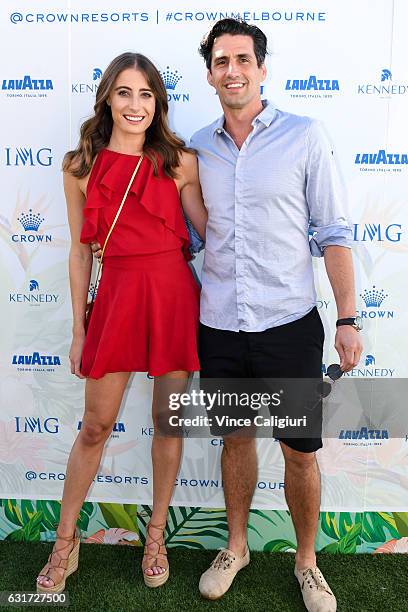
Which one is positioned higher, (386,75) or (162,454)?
(386,75)

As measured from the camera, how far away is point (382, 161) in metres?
2.65

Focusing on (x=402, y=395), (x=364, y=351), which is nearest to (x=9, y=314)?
(x=364, y=351)

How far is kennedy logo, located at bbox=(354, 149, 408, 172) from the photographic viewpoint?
2.64 m

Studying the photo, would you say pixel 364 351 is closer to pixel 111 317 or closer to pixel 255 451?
pixel 255 451

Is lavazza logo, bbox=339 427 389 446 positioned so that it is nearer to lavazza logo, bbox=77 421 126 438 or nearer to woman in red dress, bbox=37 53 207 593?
woman in red dress, bbox=37 53 207 593

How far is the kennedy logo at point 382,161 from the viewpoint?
2.64 meters

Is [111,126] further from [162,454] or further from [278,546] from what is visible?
[278,546]

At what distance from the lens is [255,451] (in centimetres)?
270

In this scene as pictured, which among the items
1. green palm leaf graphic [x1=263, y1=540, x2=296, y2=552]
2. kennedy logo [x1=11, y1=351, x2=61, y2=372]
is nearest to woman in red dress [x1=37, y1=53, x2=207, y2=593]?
kennedy logo [x1=11, y1=351, x2=61, y2=372]

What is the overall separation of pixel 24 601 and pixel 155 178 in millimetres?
1704

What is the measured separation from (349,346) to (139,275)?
80cm

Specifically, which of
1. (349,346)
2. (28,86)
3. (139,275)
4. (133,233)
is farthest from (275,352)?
(28,86)

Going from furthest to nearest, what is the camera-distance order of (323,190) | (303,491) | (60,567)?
(60,567)
(303,491)
(323,190)

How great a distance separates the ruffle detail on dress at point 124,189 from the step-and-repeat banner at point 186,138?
1.53 feet
